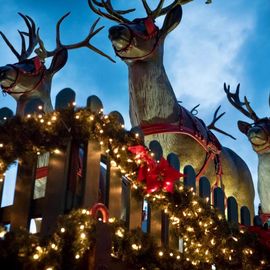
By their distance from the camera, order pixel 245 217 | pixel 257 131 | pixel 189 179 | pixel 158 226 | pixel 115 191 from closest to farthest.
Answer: pixel 115 191
pixel 158 226
pixel 189 179
pixel 245 217
pixel 257 131

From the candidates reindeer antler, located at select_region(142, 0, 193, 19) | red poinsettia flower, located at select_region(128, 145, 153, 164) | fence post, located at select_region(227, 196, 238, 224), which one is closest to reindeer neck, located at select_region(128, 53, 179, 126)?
reindeer antler, located at select_region(142, 0, 193, 19)

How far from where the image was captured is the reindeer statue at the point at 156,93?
6.80 meters

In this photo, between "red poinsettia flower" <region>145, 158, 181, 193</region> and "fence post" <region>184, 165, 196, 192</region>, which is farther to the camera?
"fence post" <region>184, 165, 196, 192</region>

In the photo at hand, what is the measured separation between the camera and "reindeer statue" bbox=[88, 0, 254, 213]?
22.3ft

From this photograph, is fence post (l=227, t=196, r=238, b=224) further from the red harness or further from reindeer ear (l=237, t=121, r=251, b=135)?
reindeer ear (l=237, t=121, r=251, b=135)

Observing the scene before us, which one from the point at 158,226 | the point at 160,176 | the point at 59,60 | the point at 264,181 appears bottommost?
the point at 158,226

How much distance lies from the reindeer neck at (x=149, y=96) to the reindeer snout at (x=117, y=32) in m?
0.53

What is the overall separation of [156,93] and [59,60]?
141 cm

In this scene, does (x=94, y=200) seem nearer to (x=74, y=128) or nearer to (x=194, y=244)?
(x=74, y=128)

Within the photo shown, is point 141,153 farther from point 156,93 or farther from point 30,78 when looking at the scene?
point 30,78

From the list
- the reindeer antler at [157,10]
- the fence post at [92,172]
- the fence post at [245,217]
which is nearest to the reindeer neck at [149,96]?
the reindeer antler at [157,10]

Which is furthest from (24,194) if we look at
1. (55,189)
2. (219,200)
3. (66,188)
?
(219,200)

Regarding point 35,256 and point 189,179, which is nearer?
point 35,256

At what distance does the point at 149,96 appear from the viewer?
6961 millimetres
